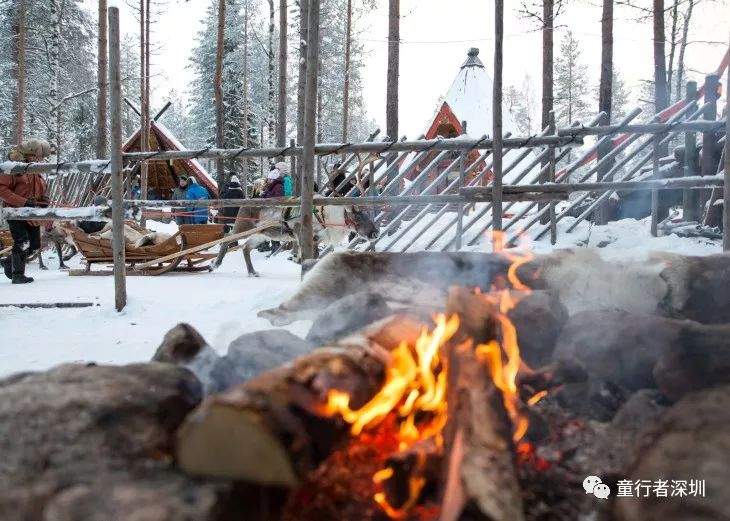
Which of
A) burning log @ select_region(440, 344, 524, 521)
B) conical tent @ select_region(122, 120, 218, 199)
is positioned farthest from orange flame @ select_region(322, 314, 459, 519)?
conical tent @ select_region(122, 120, 218, 199)

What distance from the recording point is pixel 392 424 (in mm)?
1807

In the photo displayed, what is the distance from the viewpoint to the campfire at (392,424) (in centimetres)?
130

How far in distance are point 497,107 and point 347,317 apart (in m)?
2.93

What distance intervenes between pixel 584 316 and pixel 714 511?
47.0 inches

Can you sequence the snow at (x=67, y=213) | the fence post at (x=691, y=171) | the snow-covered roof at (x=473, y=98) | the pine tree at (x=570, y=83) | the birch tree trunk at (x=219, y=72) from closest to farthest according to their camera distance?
1. the snow at (x=67, y=213)
2. the fence post at (x=691, y=171)
3. the birch tree trunk at (x=219, y=72)
4. the snow-covered roof at (x=473, y=98)
5. the pine tree at (x=570, y=83)

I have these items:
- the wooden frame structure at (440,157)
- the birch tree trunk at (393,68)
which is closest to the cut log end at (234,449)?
the wooden frame structure at (440,157)

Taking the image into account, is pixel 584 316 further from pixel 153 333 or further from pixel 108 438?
pixel 153 333

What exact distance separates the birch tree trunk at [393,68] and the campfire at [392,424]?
12.7 m

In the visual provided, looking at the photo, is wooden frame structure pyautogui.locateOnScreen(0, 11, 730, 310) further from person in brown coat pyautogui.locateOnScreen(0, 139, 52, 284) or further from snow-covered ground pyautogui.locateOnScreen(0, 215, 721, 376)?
person in brown coat pyautogui.locateOnScreen(0, 139, 52, 284)

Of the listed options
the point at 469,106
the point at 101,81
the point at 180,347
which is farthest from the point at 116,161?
the point at 469,106

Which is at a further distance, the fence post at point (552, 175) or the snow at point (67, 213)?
the fence post at point (552, 175)

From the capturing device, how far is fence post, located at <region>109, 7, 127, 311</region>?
4539 mm

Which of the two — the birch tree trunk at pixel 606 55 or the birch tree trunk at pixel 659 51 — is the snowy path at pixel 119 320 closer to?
the birch tree trunk at pixel 606 55

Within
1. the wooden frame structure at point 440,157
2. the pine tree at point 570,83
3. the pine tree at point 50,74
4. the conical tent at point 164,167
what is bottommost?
the wooden frame structure at point 440,157
